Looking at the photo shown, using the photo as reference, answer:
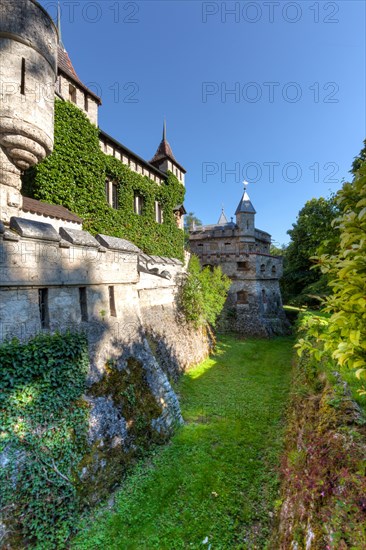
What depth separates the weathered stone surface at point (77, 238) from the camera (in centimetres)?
556

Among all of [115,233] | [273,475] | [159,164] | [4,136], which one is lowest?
[273,475]

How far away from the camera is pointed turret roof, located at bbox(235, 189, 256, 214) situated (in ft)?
80.1

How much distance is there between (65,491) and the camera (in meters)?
4.22

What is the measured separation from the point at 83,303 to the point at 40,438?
2765 mm

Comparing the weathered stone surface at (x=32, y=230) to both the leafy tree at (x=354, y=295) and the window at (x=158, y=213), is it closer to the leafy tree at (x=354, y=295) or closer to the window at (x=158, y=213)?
the leafy tree at (x=354, y=295)

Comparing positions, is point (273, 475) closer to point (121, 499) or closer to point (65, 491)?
point (121, 499)

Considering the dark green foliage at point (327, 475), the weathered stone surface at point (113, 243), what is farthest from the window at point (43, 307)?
the dark green foliage at point (327, 475)

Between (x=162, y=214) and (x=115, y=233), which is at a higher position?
(x=162, y=214)

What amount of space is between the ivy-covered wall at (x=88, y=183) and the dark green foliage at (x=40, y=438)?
7.39 m

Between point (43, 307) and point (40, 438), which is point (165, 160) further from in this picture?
point (40, 438)

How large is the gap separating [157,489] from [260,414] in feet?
14.2

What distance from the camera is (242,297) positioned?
850 inches

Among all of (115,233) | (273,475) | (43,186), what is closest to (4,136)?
(43,186)

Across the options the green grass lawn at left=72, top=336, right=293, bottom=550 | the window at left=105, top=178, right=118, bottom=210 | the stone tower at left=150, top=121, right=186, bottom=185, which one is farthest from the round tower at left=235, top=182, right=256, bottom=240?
the green grass lawn at left=72, top=336, right=293, bottom=550
